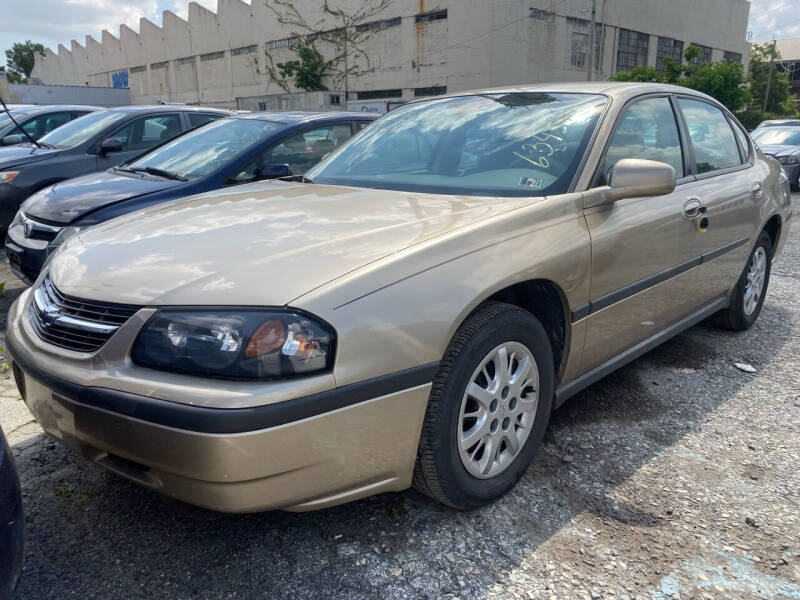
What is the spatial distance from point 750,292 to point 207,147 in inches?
168

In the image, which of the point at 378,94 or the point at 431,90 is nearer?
the point at 431,90

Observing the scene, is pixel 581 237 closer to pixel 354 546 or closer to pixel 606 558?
pixel 606 558

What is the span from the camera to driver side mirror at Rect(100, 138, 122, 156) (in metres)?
6.30

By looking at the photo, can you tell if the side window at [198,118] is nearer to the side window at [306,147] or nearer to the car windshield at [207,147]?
the car windshield at [207,147]

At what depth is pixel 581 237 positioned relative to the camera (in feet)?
8.60

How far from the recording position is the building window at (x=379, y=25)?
1398 inches

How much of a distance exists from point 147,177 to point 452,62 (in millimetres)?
31159

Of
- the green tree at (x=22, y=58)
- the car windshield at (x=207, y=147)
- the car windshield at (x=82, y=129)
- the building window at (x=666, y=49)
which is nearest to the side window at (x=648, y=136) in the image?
the car windshield at (x=207, y=147)

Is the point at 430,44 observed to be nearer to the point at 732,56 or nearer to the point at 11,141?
the point at 732,56

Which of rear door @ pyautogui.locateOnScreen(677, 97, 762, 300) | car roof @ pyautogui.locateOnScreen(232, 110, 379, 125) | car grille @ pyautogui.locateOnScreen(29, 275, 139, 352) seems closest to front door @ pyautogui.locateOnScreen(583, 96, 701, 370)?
rear door @ pyautogui.locateOnScreen(677, 97, 762, 300)

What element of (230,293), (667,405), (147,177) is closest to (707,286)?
(667,405)

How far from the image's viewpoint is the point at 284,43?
41594 millimetres

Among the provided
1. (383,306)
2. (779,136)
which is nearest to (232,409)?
(383,306)

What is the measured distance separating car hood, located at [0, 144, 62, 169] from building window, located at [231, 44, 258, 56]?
4013cm
